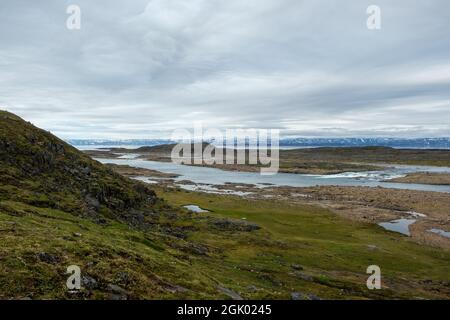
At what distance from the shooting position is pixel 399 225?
8831 cm

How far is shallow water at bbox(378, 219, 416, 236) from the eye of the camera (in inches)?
3258

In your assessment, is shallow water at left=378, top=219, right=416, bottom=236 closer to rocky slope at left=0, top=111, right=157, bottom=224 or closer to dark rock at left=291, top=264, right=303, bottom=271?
dark rock at left=291, top=264, right=303, bottom=271

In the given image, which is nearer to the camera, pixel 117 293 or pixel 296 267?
pixel 117 293

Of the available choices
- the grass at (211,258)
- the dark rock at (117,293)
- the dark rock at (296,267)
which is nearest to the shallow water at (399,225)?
the grass at (211,258)

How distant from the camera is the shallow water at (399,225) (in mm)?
82750

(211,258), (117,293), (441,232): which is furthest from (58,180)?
(441,232)

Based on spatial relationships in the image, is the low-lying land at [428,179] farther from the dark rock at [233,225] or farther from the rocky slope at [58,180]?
the rocky slope at [58,180]

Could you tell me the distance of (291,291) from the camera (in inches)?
1436

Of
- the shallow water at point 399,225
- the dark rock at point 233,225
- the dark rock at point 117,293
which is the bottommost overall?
the shallow water at point 399,225

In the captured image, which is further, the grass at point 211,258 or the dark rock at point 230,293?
the dark rock at point 230,293

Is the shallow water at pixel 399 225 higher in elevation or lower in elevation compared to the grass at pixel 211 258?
lower

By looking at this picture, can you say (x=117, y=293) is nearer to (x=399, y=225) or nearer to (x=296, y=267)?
(x=296, y=267)
